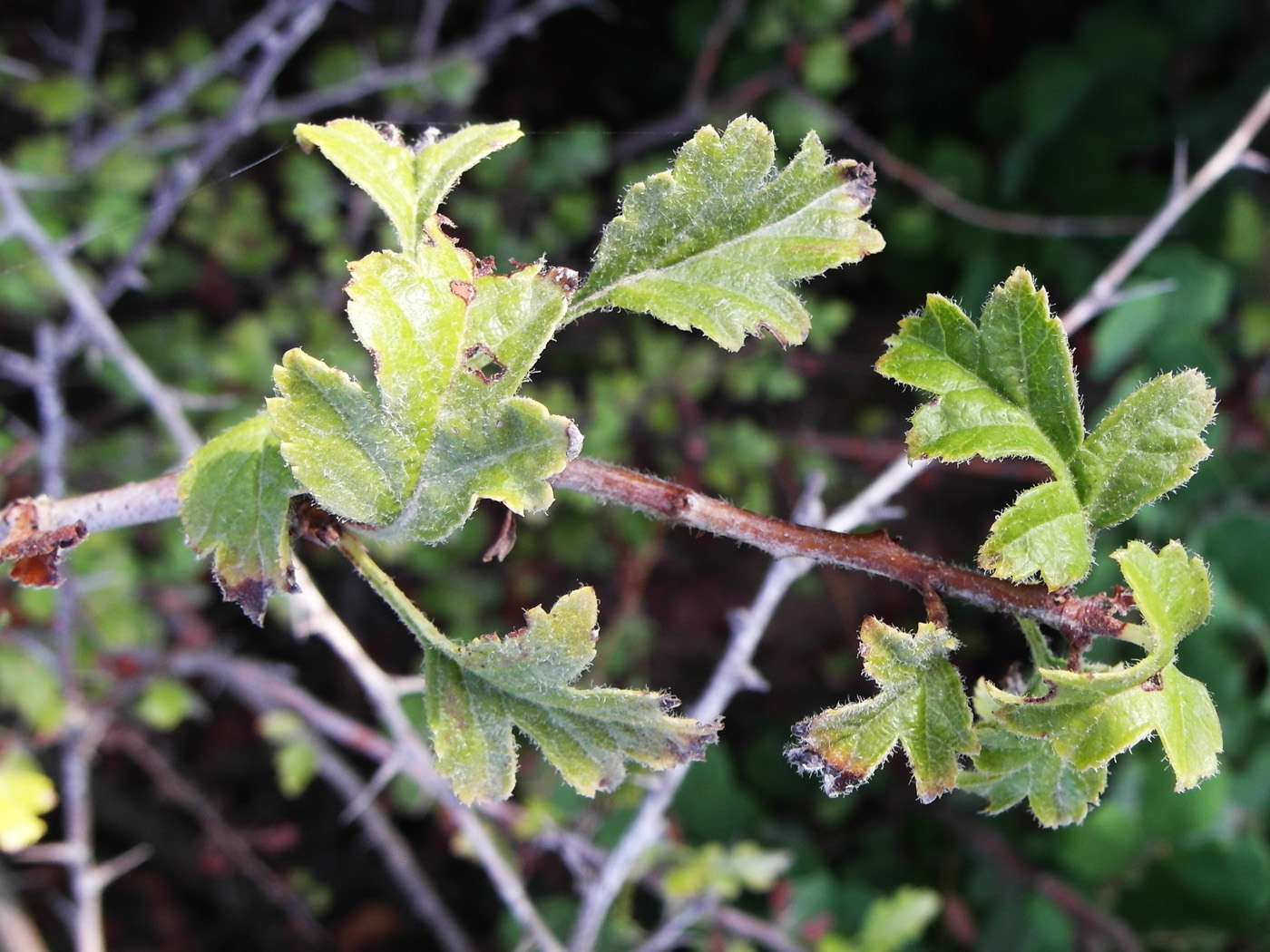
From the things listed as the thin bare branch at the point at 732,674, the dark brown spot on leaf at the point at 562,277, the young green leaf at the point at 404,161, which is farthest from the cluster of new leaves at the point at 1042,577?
the thin bare branch at the point at 732,674

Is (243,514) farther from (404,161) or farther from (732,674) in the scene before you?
(732,674)

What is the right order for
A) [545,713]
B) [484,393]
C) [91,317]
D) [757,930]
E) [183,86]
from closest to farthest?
1. [484,393]
2. [545,713]
3. [91,317]
4. [757,930]
5. [183,86]

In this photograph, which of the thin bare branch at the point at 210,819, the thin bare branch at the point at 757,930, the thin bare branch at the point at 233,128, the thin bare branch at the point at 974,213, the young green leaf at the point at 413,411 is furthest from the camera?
the thin bare branch at the point at 974,213

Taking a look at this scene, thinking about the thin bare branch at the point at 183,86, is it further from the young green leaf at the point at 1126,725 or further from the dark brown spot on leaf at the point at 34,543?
the young green leaf at the point at 1126,725

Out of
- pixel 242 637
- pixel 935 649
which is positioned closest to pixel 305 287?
pixel 242 637

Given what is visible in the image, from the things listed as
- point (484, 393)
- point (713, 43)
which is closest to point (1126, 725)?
point (484, 393)

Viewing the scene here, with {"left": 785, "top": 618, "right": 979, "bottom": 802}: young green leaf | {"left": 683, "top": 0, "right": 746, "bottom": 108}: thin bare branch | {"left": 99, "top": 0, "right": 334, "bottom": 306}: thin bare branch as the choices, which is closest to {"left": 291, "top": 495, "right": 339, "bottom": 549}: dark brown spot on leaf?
{"left": 785, "top": 618, "right": 979, "bottom": 802}: young green leaf

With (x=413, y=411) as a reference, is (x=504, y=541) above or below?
below

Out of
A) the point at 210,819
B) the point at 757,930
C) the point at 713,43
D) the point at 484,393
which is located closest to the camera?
the point at 484,393
